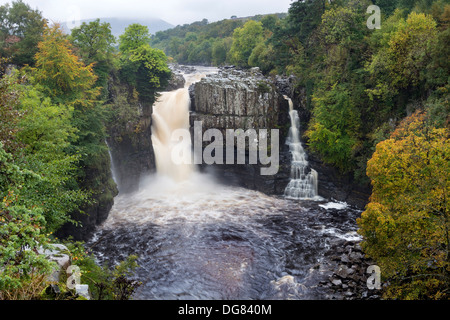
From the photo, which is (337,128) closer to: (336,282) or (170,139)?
(336,282)

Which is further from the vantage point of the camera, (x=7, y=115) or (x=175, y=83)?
(x=175, y=83)

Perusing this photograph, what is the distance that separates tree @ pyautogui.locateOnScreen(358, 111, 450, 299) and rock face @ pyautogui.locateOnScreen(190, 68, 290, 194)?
18.0 meters

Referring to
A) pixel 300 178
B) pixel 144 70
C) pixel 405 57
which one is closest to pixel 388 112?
pixel 405 57

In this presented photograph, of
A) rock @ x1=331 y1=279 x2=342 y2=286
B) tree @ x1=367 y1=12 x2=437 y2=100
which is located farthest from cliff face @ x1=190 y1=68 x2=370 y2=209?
rock @ x1=331 y1=279 x2=342 y2=286

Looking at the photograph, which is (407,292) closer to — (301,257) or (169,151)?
(301,257)

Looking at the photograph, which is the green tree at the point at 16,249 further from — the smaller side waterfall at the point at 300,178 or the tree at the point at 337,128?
the smaller side waterfall at the point at 300,178

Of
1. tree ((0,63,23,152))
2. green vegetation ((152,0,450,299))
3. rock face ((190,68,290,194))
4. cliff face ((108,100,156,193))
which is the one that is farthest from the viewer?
rock face ((190,68,290,194))

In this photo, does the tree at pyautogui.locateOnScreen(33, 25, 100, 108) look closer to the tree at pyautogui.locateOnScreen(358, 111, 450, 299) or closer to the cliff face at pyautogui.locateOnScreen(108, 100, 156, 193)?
the cliff face at pyautogui.locateOnScreen(108, 100, 156, 193)

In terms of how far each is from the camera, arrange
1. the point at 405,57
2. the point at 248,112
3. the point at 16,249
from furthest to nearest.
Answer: the point at 248,112
the point at 405,57
the point at 16,249

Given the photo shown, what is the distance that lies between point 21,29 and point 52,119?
15809 mm

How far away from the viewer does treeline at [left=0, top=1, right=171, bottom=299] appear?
801cm

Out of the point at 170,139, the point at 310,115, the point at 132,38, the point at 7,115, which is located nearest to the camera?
the point at 7,115

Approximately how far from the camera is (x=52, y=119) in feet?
59.8

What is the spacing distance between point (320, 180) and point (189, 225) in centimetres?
1558
